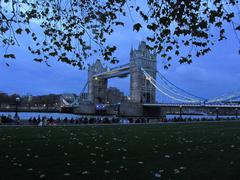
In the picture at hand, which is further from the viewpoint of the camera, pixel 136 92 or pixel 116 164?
pixel 136 92

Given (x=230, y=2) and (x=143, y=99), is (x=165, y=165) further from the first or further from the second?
(x=143, y=99)

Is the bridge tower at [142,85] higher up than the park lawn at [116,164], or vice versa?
the bridge tower at [142,85]

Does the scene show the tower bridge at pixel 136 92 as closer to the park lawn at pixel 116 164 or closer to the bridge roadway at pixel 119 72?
the bridge roadway at pixel 119 72

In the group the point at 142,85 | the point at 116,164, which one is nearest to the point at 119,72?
the point at 142,85

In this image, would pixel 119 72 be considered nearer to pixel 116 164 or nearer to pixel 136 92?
pixel 136 92

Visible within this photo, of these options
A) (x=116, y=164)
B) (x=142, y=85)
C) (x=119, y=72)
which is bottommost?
(x=116, y=164)

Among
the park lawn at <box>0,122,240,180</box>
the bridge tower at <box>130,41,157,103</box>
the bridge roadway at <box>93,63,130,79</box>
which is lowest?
the park lawn at <box>0,122,240,180</box>

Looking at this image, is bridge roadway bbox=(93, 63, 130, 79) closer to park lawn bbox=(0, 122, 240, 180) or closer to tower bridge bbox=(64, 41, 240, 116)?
tower bridge bbox=(64, 41, 240, 116)

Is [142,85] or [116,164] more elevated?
[142,85]

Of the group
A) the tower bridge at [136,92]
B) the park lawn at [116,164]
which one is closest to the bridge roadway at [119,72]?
the tower bridge at [136,92]

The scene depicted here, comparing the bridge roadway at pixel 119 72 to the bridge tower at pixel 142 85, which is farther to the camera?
the bridge roadway at pixel 119 72

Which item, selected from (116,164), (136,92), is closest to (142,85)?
(136,92)

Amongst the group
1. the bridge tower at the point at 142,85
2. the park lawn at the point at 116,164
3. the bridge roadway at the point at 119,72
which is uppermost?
the bridge roadway at the point at 119,72

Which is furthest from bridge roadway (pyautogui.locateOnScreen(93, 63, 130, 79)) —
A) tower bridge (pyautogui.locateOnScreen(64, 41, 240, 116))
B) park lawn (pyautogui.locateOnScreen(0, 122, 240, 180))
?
park lawn (pyautogui.locateOnScreen(0, 122, 240, 180))
